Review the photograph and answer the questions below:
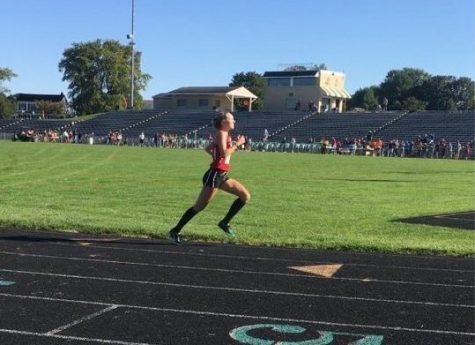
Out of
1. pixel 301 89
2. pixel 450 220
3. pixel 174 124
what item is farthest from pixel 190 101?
pixel 450 220

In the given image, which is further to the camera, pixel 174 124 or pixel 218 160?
pixel 174 124

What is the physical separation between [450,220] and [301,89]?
7176cm

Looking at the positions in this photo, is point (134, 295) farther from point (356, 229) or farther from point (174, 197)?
point (174, 197)

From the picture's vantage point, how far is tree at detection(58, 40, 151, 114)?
103312 millimetres

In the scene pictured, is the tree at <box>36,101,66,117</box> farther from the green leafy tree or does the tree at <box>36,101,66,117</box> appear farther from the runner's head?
the runner's head

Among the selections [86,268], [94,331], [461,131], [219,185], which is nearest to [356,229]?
[219,185]

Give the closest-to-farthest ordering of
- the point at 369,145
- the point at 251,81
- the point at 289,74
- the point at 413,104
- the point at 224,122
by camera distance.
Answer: the point at 224,122 → the point at 369,145 → the point at 289,74 → the point at 413,104 → the point at 251,81

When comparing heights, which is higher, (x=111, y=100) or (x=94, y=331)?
(x=111, y=100)

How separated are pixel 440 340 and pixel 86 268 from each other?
4.03 metres

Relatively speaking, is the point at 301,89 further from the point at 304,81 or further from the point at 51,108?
the point at 51,108

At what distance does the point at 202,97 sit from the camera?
92.1 m

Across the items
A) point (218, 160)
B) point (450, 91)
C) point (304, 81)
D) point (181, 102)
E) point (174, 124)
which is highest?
point (450, 91)

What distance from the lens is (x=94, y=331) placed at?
16.5 feet

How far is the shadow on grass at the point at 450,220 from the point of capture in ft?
36.6
